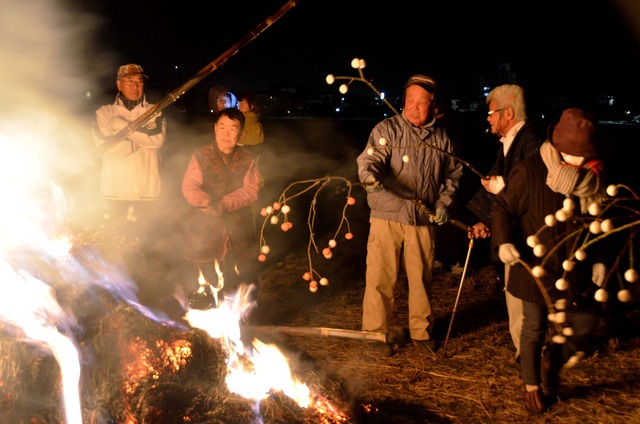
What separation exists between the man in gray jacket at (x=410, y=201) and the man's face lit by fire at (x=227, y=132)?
3.99ft

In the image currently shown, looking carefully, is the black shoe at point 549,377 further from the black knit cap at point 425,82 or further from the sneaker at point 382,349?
the black knit cap at point 425,82

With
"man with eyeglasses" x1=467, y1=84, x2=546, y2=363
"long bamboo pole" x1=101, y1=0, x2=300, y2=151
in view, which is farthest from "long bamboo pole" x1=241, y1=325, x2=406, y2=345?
"long bamboo pole" x1=101, y1=0, x2=300, y2=151

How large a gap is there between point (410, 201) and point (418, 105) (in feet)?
2.85

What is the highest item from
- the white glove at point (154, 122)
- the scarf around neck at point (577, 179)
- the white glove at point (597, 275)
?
the white glove at point (154, 122)

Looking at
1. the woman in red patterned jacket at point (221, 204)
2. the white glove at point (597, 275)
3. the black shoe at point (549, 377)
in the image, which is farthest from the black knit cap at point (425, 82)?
the black shoe at point (549, 377)

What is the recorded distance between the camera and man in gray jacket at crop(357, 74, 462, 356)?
5078mm

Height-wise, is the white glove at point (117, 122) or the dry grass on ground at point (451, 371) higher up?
the white glove at point (117, 122)

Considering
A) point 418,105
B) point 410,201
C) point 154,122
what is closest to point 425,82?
point 418,105

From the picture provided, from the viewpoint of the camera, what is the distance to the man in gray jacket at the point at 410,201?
16.7 ft

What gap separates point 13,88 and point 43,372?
322cm

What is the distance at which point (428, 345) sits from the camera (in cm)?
545

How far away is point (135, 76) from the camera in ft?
19.8

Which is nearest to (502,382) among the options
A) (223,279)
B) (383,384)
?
(383,384)

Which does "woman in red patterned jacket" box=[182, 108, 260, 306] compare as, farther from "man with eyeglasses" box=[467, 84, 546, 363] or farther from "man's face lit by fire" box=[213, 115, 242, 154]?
"man with eyeglasses" box=[467, 84, 546, 363]
